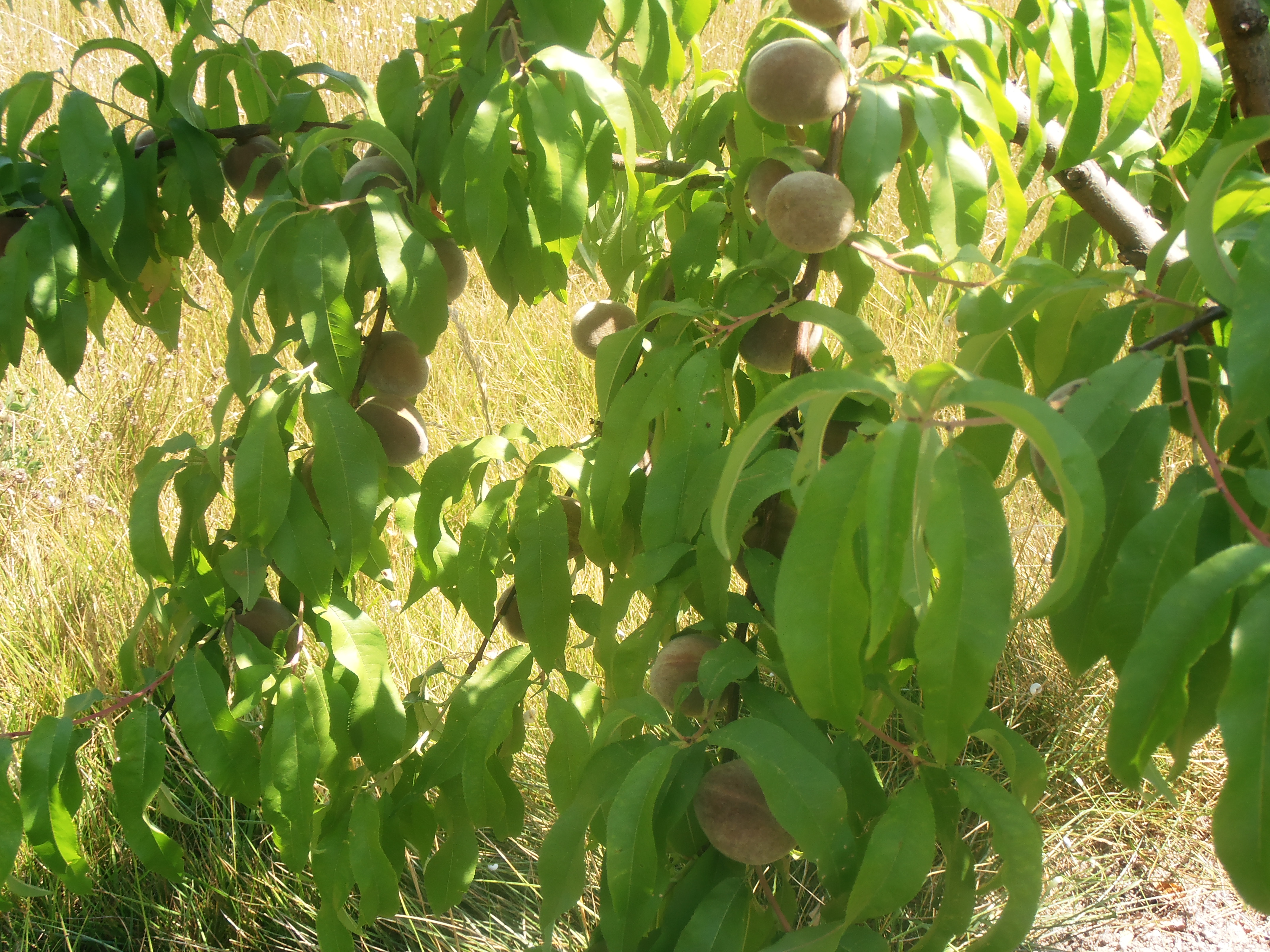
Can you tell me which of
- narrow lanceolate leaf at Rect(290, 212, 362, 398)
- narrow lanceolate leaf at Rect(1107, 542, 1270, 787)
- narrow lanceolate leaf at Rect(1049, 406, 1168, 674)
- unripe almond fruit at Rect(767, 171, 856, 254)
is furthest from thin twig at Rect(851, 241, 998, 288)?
narrow lanceolate leaf at Rect(290, 212, 362, 398)

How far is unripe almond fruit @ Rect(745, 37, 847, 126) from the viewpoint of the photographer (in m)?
0.65

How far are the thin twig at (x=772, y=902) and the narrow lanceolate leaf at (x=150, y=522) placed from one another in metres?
0.49

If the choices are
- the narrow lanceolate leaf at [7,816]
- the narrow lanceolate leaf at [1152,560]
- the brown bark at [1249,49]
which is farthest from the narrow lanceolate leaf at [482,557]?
the brown bark at [1249,49]

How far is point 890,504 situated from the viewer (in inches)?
14.3

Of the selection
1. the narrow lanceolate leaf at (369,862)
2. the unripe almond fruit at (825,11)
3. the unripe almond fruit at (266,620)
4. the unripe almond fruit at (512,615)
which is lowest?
the narrow lanceolate leaf at (369,862)

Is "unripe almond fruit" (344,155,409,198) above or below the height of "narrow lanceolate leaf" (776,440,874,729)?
above

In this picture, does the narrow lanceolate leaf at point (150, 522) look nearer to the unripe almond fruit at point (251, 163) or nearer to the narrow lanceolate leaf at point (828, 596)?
the unripe almond fruit at point (251, 163)

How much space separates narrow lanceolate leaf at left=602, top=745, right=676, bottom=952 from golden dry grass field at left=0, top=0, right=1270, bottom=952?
50 centimetres

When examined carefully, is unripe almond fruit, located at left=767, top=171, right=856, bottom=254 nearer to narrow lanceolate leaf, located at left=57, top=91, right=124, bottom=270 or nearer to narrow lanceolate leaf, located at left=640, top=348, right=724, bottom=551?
narrow lanceolate leaf, located at left=640, top=348, right=724, bottom=551

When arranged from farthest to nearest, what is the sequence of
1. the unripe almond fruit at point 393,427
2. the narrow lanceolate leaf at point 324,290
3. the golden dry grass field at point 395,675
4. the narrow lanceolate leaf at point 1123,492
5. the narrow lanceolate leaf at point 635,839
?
the golden dry grass field at point 395,675 → the unripe almond fruit at point 393,427 → the narrow lanceolate leaf at point 324,290 → the narrow lanceolate leaf at point 635,839 → the narrow lanceolate leaf at point 1123,492

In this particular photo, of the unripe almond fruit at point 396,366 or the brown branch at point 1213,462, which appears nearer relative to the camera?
the brown branch at point 1213,462

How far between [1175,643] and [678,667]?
1.22 feet

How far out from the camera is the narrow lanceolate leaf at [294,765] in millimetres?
728

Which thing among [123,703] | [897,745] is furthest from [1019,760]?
[123,703]
